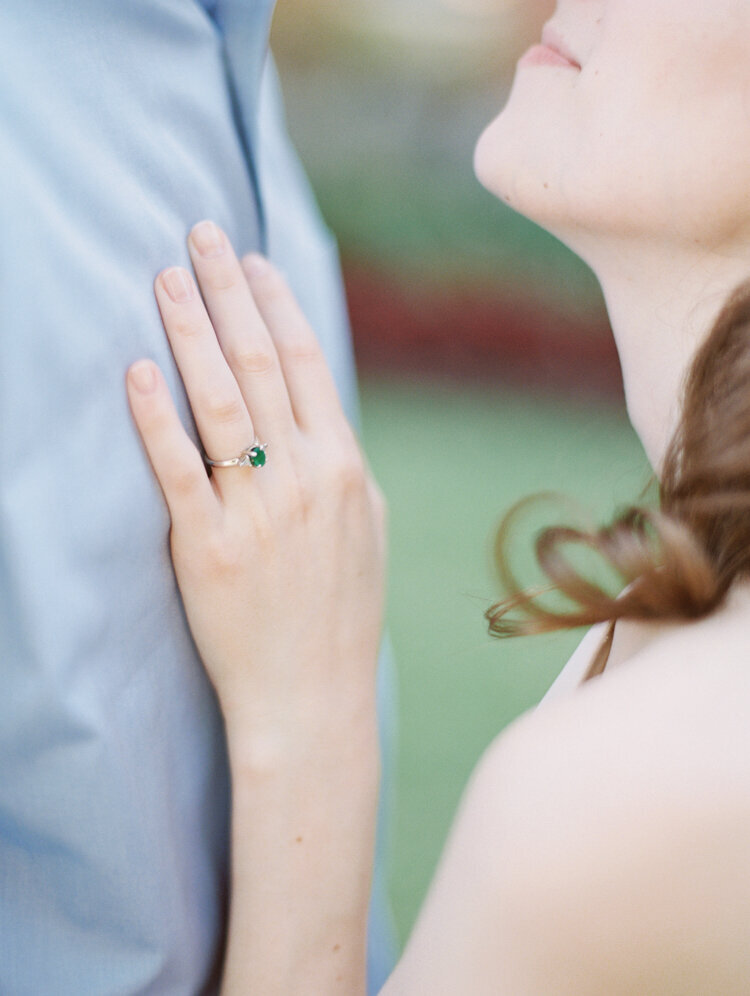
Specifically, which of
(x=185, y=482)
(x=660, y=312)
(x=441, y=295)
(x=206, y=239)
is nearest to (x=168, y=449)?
(x=185, y=482)

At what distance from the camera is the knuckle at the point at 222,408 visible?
509 mm

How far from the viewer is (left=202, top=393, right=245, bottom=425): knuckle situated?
1.67 feet

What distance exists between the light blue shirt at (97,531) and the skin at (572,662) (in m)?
0.02

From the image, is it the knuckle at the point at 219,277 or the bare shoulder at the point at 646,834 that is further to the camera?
the knuckle at the point at 219,277

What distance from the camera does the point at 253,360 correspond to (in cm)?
56

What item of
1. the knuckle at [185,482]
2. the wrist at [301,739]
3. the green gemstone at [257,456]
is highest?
the knuckle at [185,482]

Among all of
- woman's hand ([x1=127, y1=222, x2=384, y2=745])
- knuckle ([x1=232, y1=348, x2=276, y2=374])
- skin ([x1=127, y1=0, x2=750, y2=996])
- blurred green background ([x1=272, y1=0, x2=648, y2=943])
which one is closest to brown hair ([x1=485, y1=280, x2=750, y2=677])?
skin ([x1=127, y1=0, x2=750, y2=996])

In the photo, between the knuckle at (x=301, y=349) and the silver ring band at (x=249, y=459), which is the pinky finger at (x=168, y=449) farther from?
the knuckle at (x=301, y=349)

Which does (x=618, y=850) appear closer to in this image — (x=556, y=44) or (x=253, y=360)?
(x=253, y=360)

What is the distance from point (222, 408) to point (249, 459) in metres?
0.04

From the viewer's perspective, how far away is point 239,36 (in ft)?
1.90

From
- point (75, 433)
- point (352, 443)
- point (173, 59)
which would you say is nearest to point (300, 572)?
point (352, 443)

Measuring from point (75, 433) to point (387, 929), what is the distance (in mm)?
577

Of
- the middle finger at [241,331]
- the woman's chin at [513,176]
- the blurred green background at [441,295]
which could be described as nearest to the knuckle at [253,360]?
the middle finger at [241,331]
